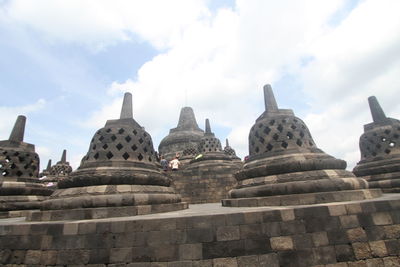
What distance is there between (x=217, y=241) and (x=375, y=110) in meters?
8.86

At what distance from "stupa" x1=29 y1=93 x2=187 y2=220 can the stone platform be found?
2.71 ft

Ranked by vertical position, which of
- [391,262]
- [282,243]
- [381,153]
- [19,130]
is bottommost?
[391,262]

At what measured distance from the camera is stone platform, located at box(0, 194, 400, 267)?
10.9ft

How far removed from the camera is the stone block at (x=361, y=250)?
3514mm

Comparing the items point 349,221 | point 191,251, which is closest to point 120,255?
point 191,251

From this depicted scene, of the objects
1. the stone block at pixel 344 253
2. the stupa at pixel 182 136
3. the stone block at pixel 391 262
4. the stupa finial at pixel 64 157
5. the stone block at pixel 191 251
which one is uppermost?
the stupa at pixel 182 136

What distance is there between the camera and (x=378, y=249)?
141 inches

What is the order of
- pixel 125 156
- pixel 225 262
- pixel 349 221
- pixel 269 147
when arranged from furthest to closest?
pixel 269 147
pixel 125 156
pixel 349 221
pixel 225 262

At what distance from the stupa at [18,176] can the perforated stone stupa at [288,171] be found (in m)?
6.81

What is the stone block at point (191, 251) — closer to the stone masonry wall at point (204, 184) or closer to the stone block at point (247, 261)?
the stone block at point (247, 261)

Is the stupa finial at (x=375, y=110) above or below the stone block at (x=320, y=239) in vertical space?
above

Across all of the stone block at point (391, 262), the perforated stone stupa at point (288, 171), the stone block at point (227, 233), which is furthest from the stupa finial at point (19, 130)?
the stone block at point (391, 262)

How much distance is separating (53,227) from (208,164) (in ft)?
34.0

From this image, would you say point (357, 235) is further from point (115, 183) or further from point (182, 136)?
point (182, 136)
